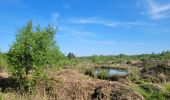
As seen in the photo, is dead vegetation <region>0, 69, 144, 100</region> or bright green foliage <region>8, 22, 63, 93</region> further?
bright green foliage <region>8, 22, 63, 93</region>

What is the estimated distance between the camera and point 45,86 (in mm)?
16250

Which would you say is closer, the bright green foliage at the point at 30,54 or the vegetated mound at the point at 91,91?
the vegetated mound at the point at 91,91

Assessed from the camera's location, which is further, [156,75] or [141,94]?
[156,75]

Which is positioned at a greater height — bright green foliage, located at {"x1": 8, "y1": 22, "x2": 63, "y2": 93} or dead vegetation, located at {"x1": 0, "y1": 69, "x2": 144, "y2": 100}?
bright green foliage, located at {"x1": 8, "y1": 22, "x2": 63, "y2": 93}

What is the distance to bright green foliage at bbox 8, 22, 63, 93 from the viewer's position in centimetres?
1641

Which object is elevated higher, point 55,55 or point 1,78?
point 55,55

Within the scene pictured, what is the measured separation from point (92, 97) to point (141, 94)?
267cm

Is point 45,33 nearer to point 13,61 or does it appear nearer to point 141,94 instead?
point 13,61

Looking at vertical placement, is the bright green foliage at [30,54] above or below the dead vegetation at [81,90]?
above

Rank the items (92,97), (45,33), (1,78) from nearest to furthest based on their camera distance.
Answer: (92,97), (45,33), (1,78)

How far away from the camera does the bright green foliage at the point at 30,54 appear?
1641cm

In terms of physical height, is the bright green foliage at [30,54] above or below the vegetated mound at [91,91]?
above

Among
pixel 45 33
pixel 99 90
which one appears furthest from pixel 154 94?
pixel 45 33

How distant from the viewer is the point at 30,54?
16438 mm
